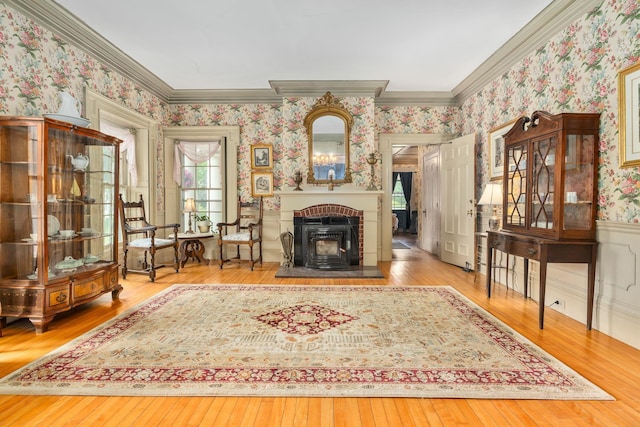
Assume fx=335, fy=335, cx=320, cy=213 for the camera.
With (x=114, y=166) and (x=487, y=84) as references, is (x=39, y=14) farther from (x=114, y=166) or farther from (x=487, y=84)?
(x=487, y=84)

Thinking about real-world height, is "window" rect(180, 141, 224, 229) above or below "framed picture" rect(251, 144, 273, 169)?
below

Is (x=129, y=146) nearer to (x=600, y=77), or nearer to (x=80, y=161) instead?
(x=80, y=161)

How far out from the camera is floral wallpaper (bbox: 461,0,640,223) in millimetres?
2564

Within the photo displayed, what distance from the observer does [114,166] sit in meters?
3.68

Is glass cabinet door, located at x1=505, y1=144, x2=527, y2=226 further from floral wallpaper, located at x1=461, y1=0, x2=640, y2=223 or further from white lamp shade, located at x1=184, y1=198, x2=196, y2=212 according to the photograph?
white lamp shade, located at x1=184, y1=198, x2=196, y2=212

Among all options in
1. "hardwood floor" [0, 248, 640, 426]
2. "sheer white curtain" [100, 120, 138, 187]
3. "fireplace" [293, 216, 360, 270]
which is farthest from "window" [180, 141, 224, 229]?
"hardwood floor" [0, 248, 640, 426]

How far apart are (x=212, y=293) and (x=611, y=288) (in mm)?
3764

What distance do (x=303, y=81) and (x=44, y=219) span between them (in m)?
3.87

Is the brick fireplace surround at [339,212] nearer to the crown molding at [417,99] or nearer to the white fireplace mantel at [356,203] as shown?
the white fireplace mantel at [356,203]

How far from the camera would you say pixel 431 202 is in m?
7.24

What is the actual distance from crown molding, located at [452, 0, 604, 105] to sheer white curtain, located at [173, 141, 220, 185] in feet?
14.3

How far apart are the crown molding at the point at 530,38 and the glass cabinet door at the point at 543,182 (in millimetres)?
1242

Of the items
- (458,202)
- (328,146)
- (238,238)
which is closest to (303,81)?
(328,146)

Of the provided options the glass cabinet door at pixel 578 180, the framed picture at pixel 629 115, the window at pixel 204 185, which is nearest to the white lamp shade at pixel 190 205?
the window at pixel 204 185
